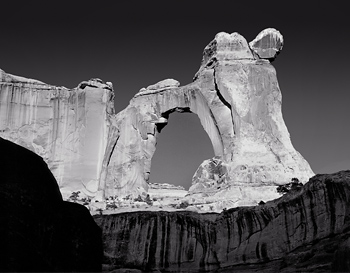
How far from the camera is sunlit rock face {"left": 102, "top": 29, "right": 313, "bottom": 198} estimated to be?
57.0 metres

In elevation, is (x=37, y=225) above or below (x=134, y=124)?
below

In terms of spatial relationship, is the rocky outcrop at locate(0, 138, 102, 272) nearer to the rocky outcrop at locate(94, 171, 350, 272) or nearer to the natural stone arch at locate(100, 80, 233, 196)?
the rocky outcrop at locate(94, 171, 350, 272)

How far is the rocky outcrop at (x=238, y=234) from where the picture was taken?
18.3 metres

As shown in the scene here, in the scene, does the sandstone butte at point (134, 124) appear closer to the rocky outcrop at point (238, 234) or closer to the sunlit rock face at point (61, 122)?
the sunlit rock face at point (61, 122)

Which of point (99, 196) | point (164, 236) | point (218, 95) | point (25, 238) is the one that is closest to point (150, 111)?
point (218, 95)

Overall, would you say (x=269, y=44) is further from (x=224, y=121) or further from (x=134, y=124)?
(x=134, y=124)

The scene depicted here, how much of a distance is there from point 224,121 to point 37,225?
174ft

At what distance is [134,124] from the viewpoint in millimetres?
64312

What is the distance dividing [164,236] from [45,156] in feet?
141

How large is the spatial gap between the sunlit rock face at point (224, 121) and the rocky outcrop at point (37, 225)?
1777 inches

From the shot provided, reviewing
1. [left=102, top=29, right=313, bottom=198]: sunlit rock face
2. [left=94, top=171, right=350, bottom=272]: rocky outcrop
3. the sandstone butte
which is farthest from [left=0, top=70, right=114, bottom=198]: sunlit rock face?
[left=94, top=171, right=350, bottom=272]: rocky outcrop

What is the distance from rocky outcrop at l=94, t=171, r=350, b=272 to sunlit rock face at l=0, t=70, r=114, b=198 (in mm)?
40151

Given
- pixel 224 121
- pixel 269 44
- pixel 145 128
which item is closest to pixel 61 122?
pixel 145 128

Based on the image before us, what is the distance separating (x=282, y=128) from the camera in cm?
6038
